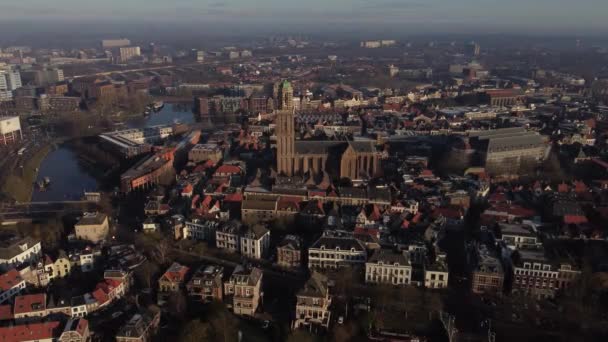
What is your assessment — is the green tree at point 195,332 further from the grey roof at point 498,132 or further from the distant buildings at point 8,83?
the distant buildings at point 8,83

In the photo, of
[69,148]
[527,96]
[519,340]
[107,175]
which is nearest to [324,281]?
[519,340]

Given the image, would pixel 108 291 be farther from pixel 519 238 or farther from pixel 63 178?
pixel 63 178

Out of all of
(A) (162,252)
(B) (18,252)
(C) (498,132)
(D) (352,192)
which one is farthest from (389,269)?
(C) (498,132)

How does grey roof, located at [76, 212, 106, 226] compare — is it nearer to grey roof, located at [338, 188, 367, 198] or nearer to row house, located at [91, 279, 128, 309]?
row house, located at [91, 279, 128, 309]

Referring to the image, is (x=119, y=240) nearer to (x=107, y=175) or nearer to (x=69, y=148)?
(x=107, y=175)

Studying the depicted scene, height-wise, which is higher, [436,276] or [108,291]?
[436,276]
